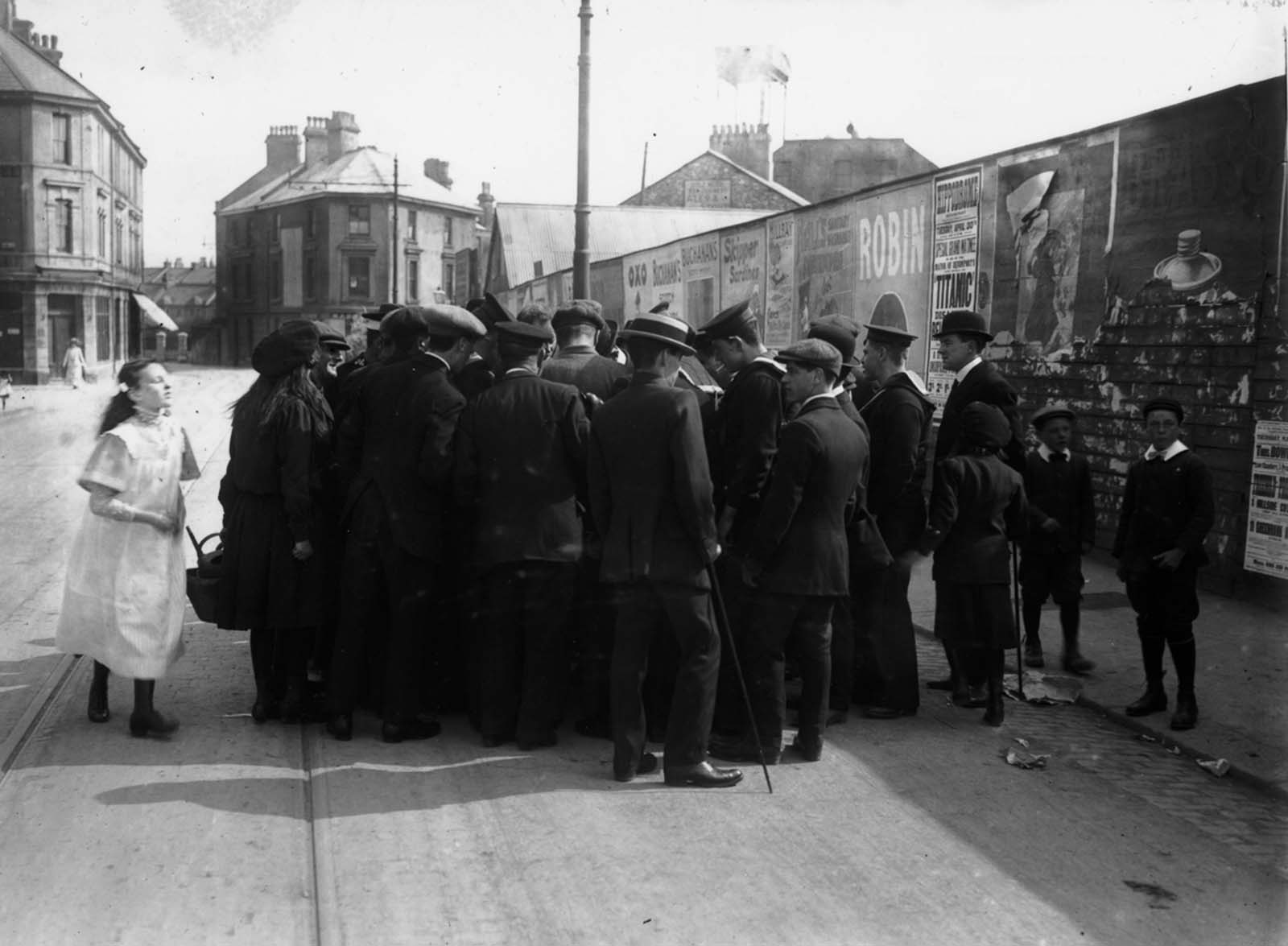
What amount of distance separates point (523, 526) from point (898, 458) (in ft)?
6.58

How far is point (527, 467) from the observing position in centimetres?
566

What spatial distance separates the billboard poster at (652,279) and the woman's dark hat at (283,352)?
17130 millimetres

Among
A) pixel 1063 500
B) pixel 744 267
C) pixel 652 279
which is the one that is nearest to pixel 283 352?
pixel 1063 500

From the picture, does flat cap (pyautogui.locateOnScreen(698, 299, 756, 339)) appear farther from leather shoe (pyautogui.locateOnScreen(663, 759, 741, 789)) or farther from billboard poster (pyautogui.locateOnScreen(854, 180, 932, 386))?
billboard poster (pyautogui.locateOnScreen(854, 180, 932, 386))

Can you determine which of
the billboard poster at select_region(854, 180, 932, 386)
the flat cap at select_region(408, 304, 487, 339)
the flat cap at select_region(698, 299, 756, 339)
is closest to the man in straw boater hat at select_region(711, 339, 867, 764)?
the flat cap at select_region(698, 299, 756, 339)

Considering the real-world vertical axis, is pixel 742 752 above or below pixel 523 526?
below

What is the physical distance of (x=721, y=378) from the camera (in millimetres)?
6465

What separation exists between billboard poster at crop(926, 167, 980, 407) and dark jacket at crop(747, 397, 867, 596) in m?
7.32

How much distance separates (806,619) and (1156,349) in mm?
5814

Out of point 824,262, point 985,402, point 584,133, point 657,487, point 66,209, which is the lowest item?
point 657,487

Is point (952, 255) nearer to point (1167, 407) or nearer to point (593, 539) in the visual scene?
point (1167, 407)

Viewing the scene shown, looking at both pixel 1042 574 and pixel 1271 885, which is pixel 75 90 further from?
pixel 1271 885

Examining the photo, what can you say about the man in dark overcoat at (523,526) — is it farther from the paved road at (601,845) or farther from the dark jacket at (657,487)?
the dark jacket at (657,487)

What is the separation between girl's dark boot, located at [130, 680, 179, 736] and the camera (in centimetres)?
573
